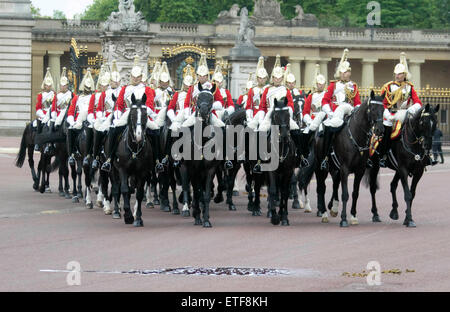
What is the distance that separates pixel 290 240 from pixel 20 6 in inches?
1430

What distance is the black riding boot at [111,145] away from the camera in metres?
18.0

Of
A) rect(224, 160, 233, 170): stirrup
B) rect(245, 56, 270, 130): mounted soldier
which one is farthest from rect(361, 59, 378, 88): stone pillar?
rect(224, 160, 233, 170): stirrup

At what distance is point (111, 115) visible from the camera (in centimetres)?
1884

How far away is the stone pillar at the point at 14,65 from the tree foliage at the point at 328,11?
28.0m

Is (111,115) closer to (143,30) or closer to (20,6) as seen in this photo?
(143,30)

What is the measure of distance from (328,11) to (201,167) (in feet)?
212

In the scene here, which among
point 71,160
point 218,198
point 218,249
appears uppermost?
point 71,160

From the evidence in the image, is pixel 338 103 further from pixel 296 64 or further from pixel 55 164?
pixel 296 64

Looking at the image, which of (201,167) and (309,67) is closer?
(201,167)

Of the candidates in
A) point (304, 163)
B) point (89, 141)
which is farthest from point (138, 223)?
point (89, 141)

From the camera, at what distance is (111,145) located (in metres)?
18.1

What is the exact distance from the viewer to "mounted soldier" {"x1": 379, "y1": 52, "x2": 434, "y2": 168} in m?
18.2
